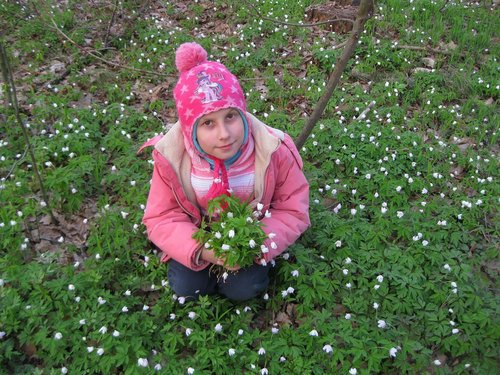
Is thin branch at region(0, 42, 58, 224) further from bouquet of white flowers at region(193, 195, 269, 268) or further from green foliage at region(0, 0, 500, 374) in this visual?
bouquet of white flowers at region(193, 195, 269, 268)

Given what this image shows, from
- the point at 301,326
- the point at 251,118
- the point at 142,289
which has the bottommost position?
the point at 142,289

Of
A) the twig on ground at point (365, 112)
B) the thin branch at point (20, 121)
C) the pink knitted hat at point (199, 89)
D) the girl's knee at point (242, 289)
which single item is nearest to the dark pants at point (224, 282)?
the girl's knee at point (242, 289)

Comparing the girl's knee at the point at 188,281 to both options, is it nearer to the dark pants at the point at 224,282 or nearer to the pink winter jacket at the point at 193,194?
the dark pants at the point at 224,282

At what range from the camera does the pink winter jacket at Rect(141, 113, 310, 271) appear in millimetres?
3137

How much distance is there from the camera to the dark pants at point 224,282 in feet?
11.0

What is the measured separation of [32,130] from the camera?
523 cm

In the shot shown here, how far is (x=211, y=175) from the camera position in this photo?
320cm

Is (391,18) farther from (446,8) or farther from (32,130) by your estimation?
(32,130)

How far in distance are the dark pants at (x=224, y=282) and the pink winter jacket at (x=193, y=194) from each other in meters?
0.22

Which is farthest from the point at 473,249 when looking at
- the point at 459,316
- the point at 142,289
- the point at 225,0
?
the point at 225,0

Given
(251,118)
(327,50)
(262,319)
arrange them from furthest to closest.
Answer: (327,50) → (262,319) → (251,118)

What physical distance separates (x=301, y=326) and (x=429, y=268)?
135cm

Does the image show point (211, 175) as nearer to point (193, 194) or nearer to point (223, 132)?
point (193, 194)

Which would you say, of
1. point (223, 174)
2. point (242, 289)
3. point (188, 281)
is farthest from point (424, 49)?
point (188, 281)
